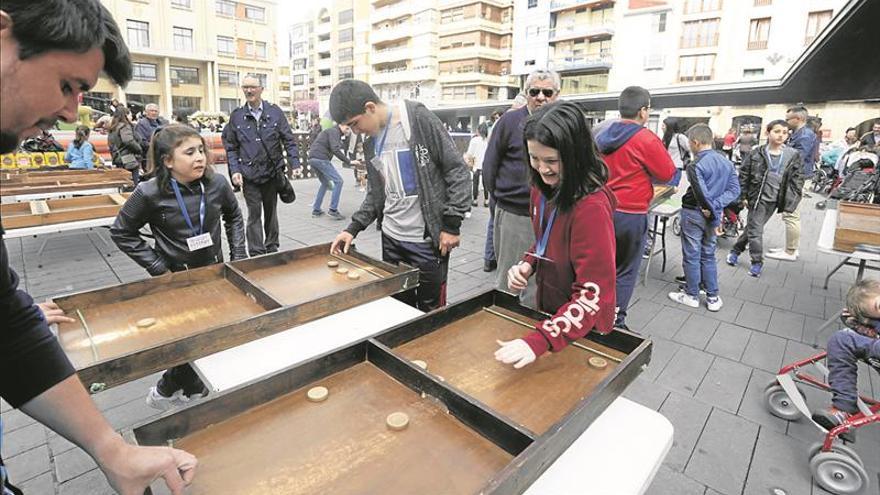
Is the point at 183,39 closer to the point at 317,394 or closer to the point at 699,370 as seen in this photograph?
the point at 699,370

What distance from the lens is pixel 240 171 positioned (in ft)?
16.7

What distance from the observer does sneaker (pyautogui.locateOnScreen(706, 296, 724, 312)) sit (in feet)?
14.3

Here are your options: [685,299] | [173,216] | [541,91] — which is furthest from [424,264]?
[685,299]

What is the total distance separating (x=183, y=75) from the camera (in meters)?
38.5

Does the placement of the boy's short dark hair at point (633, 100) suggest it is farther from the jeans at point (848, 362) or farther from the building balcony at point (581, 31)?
the building balcony at point (581, 31)

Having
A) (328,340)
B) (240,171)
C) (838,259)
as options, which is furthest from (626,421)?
(838,259)

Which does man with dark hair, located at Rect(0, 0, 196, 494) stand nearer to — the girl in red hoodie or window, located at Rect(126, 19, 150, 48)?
the girl in red hoodie

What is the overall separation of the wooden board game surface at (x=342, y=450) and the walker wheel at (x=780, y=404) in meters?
2.59

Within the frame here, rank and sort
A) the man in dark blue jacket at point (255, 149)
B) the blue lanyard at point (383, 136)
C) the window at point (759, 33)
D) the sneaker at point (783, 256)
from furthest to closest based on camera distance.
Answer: the window at point (759, 33)
the sneaker at point (783, 256)
the man in dark blue jacket at point (255, 149)
the blue lanyard at point (383, 136)

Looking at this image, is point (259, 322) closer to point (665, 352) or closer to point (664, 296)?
point (665, 352)

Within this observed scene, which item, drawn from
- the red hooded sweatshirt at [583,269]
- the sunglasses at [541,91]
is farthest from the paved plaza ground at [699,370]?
the sunglasses at [541,91]

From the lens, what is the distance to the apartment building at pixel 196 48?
35.2m

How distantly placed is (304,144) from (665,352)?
1169cm

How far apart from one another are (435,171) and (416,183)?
0.45 ft
